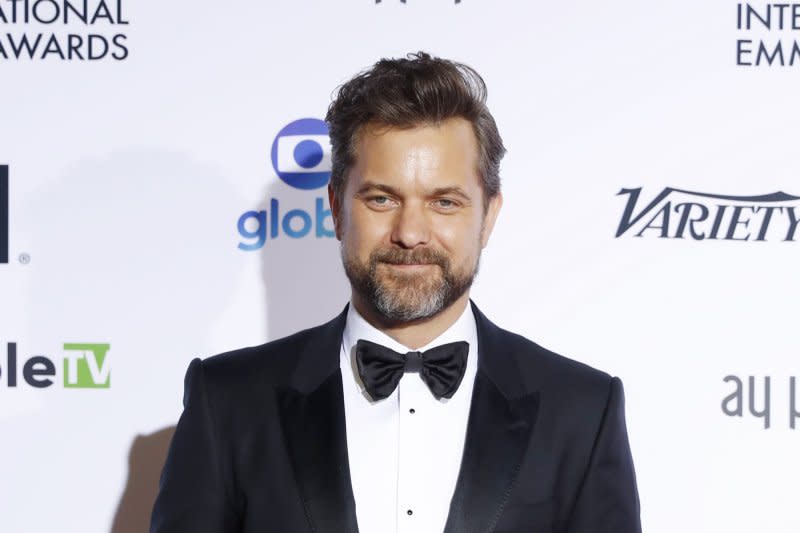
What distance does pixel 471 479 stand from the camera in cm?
174

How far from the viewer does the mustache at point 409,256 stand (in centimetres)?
177

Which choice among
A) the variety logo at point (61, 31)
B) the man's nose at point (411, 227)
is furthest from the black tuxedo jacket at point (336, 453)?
the variety logo at point (61, 31)

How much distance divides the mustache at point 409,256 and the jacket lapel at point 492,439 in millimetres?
222

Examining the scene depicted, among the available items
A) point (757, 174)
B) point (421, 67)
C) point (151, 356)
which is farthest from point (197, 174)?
point (757, 174)

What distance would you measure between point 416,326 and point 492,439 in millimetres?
252

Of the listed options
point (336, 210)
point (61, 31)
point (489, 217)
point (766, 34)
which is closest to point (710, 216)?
point (766, 34)

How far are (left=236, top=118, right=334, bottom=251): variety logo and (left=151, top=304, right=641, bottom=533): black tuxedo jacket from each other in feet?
2.02

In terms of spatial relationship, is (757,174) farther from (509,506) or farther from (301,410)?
(301,410)

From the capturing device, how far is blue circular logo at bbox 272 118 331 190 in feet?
8.09

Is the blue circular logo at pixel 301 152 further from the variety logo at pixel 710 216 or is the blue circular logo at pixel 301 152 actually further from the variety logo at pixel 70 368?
the variety logo at pixel 710 216

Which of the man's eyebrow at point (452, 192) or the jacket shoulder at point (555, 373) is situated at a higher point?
the man's eyebrow at point (452, 192)

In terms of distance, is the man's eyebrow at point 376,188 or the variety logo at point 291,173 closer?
the man's eyebrow at point 376,188

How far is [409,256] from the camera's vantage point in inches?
69.8

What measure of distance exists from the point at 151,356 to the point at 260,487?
81cm
